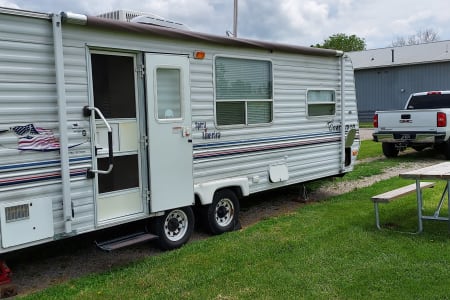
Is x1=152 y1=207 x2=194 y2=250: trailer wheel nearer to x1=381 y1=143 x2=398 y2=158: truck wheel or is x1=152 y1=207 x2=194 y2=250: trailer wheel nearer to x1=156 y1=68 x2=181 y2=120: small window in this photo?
x1=156 y1=68 x2=181 y2=120: small window

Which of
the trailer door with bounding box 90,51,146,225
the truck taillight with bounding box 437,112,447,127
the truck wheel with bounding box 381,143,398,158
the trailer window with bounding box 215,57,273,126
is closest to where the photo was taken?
the trailer door with bounding box 90,51,146,225

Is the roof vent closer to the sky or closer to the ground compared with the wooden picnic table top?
closer to the sky

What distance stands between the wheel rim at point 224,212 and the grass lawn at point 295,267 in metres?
0.27

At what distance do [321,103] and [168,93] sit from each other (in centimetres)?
331

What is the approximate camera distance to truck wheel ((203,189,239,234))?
6.15 metres

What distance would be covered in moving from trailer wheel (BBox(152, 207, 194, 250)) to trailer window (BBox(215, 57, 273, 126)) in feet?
4.11

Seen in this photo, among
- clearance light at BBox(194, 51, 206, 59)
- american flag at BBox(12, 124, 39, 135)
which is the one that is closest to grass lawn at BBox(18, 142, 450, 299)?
american flag at BBox(12, 124, 39, 135)

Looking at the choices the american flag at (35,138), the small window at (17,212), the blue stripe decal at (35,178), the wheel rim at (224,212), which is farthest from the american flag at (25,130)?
the wheel rim at (224,212)

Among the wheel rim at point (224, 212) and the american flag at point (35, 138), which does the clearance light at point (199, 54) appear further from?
the american flag at point (35, 138)

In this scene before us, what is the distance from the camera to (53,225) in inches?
179

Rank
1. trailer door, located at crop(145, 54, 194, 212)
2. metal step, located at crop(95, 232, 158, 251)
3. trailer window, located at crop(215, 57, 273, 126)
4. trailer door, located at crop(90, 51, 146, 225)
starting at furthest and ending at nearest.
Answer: trailer window, located at crop(215, 57, 273, 126) → trailer door, located at crop(145, 54, 194, 212) → trailer door, located at crop(90, 51, 146, 225) → metal step, located at crop(95, 232, 158, 251)

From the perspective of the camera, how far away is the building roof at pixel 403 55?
27.0 metres

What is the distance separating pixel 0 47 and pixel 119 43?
124 cm

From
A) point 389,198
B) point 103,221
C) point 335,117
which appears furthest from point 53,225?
point 335,117
